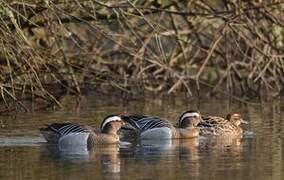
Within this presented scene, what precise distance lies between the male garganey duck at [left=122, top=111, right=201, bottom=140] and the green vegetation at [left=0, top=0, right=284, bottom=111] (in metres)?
1.38

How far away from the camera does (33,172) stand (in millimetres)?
11297

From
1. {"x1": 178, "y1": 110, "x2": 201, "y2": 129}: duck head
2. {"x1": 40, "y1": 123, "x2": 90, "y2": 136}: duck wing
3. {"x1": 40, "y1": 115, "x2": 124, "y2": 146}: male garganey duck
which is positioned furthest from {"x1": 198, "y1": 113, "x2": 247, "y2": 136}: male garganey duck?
{"x1": 40, "y1": 123, "x2": 90, "y2": 136}: duck wing

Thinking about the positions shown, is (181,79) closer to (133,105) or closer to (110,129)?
(133,105)

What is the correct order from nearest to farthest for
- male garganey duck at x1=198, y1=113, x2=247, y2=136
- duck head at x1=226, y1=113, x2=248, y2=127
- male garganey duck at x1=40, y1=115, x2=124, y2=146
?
male garganey duck at x1=40, y1=115, x2=124, y2=146 < male garganey duck at x1=198, y1=113, x2=247, y2=136 < duck head at x1=226, y1=113, x2=248, y2=127

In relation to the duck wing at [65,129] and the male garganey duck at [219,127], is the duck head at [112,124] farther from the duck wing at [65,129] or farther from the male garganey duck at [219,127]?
the male garganey duck at [219,127]

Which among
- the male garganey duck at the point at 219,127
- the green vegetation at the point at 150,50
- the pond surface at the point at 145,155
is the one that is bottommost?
the pond surface at the point at 145,155

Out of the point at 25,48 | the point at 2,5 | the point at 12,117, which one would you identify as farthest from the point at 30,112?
the point at 2,5

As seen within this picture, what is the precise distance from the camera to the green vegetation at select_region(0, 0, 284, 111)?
1673 cm

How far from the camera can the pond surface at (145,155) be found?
11.1 m

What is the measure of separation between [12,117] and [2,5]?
2.56m

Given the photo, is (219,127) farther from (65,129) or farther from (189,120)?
(65,129)

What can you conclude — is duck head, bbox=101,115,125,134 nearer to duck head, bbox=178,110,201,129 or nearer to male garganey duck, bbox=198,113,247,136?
duck head, bbox=178,110,201,129

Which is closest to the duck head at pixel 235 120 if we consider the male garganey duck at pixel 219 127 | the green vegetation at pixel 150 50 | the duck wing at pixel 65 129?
the male garganey duck at pixel 219 127

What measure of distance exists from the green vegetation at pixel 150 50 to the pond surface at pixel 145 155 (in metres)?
0.77
